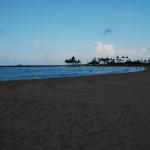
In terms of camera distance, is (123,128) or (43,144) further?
(123,128)

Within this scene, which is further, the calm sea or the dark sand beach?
the calm sea

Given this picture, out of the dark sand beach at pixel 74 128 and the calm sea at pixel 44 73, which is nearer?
the dark sand beach at pixel 74 128

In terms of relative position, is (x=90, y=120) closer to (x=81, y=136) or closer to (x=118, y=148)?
(x=81, y=136)

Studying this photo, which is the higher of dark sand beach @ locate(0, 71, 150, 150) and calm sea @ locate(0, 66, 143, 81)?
dark sand beach @ locate(0, 71, 150, 150)

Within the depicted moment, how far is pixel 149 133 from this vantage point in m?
6.12

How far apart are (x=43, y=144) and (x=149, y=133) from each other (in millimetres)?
2404

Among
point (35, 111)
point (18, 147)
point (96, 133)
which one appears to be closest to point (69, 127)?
point (96, 133)

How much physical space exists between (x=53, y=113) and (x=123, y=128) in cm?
268

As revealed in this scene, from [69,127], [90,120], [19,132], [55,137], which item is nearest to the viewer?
[55,137]

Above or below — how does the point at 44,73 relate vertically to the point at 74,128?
below

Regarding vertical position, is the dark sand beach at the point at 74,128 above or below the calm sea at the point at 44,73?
above

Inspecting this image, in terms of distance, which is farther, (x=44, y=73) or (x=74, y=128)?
(x=44, y=73)

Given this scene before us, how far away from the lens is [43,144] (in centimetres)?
539

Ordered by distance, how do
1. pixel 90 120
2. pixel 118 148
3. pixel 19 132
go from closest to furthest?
pixel 118 148 < pixel 19 132 < pixel 90 120
